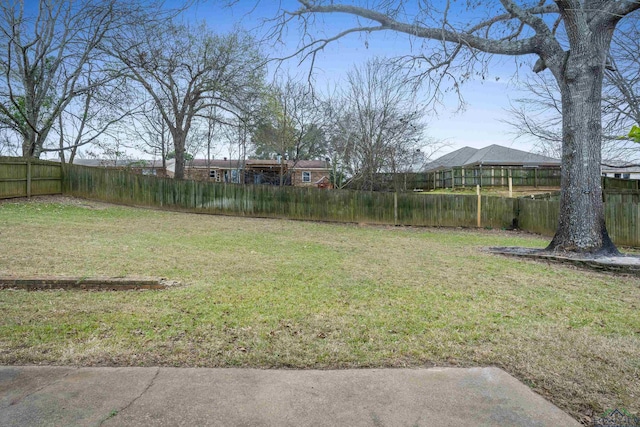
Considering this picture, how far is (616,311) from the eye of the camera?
4.23m

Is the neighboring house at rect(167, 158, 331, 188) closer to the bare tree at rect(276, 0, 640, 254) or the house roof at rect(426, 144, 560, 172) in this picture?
the house roof at rect(426, 144, 560, 172)

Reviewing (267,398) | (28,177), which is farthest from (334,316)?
(28,177)

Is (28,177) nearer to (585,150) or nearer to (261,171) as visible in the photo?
(585,150)

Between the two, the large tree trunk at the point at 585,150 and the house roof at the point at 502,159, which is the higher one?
the house roof at the point at 502,159

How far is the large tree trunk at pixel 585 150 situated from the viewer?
7730 mm

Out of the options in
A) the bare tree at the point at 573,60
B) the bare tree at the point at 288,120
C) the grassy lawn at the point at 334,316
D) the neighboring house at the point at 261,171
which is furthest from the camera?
the neighboring house at the point at 261,171

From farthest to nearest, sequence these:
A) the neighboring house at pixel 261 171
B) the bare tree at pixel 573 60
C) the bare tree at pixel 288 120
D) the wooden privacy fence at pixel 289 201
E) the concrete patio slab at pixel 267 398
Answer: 1. the neighboring house at pixel 261 171
2. the bare tree at pixel 288 120
3. the wooden privacy fence at pixel 289 201
4. the bare tree at pixel 573 60
5. the concrete patio slab at pixel 267 398

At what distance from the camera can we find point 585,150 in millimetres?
7770

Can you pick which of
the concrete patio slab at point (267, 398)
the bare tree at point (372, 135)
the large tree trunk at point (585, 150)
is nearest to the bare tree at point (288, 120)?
the bare tree at point (372, 135)

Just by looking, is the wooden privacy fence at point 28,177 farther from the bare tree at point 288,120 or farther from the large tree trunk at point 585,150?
the large tree trunk at point 585,150

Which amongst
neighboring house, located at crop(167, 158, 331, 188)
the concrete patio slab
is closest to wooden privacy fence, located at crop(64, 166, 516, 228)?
the concrete patio slab

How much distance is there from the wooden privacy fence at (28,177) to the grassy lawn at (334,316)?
8.93 metres

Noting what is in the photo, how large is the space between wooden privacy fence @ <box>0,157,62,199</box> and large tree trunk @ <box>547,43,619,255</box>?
17667mm

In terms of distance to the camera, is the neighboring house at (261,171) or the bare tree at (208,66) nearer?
the bare tree at (208,66)
